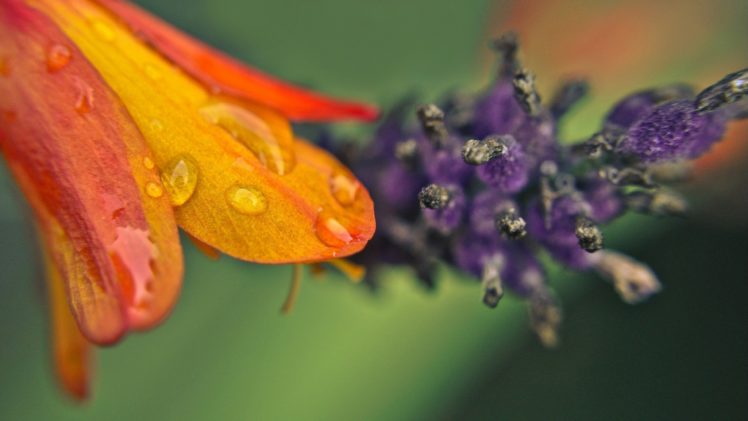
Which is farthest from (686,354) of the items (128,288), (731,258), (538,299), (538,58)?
(128,288)

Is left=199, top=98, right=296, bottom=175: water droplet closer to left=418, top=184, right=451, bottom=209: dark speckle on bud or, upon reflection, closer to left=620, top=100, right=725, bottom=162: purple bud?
left=418, top=184, right=451, bottom=209: dark speckle on bud

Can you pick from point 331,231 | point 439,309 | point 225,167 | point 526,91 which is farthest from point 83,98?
point 439,309

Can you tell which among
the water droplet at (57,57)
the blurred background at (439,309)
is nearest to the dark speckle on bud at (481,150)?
the water droplet at (57,57)

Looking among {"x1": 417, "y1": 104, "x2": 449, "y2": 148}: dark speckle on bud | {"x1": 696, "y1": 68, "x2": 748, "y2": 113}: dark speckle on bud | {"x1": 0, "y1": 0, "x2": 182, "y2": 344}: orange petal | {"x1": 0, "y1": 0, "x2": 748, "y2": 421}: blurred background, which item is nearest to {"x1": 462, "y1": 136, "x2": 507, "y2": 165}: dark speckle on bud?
{"x1": 417, "y1": 104, "x2": 449, "y2": 148}: dark speckle on bud

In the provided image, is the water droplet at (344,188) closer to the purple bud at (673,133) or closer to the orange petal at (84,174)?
the orange petal at (84,174)

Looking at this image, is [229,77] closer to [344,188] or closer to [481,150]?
[344,188]

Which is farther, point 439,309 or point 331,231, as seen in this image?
point 439,309
